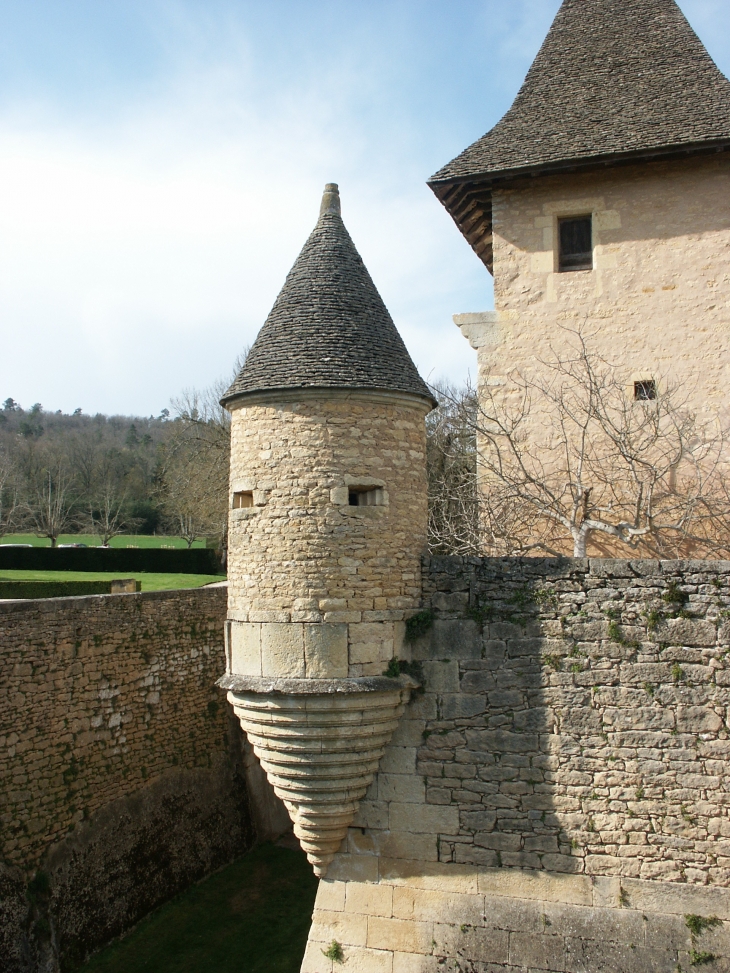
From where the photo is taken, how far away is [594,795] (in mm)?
6719

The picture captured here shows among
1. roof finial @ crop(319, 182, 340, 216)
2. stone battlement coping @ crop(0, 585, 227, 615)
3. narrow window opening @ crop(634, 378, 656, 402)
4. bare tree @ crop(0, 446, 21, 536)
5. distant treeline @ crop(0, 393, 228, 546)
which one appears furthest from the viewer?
bare tree @ crop(0, 446, 21, 536)

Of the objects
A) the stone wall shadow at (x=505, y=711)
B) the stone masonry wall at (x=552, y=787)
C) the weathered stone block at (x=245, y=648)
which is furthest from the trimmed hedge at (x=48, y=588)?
the stone wall shadow at (x=505, y=711)

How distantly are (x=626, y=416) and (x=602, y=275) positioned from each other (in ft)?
6.60

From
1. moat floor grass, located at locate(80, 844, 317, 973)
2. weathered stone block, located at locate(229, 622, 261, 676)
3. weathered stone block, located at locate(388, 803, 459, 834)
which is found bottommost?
moat floor grass, located at locate(80, 844, 317, 973)

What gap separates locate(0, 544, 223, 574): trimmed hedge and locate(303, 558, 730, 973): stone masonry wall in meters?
20.0

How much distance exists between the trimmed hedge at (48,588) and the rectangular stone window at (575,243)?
10033mm

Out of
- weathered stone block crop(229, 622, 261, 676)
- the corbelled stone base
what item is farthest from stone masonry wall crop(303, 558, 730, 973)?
weathered stone block crop(229, 622, 261, 676)

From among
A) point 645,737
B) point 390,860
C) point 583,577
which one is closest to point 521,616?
point 583,577

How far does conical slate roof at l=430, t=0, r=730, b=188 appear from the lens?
33.0 feet

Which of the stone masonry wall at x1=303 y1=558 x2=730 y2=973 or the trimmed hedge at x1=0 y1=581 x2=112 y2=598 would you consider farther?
the trimmed hedge at x1=0 y1=581 x2=112 y2=598

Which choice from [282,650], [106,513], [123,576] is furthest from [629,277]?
[106,513]

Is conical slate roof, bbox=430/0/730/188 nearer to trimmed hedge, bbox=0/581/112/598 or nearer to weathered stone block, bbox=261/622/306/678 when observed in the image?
weathered stone block, bbox=261/622/306/678

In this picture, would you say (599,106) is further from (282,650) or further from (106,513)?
(106,513)

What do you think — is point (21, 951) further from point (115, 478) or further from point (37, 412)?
point (37, 412)
